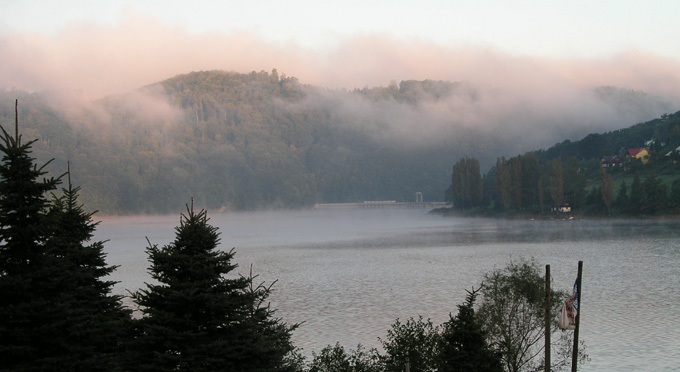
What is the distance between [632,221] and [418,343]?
9774 centimetres

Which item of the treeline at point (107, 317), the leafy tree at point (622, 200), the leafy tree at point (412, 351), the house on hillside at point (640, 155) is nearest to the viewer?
the treeline at point (107, 317)

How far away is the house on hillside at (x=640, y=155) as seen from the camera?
138 m

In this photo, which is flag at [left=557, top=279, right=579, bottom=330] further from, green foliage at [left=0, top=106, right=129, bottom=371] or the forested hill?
the forested hill

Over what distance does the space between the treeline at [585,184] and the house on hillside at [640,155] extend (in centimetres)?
88

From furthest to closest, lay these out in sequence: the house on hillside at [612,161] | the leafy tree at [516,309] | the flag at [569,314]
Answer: the house on hillside at [612,161] → the leafy tree at [516,309] → the flag at [569,314]

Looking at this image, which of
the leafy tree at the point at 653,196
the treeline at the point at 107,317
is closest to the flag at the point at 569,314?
the treeline at the point at 107,317

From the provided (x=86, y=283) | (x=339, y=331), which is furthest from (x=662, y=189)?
(x=86, y=283)

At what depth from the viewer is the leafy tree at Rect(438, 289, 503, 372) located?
17391mm

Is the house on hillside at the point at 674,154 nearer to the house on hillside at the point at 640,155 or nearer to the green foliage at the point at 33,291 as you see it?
the house on hillside at the point at 640,155

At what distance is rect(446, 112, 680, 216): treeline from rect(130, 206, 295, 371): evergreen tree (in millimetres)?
105906

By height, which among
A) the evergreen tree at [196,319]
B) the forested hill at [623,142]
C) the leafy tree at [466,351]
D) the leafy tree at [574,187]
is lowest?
the leafy tree at [466,351]

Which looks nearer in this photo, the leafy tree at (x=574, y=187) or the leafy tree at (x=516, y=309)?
the leafy tree at (x=516, y=309)

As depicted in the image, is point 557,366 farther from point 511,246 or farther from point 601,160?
point 601,160

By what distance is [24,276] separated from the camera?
10148 mm
